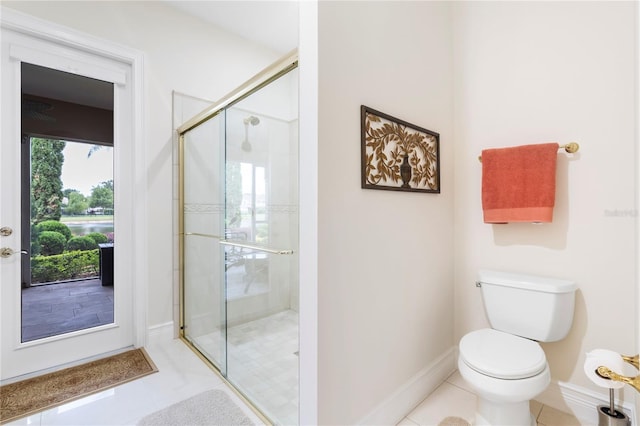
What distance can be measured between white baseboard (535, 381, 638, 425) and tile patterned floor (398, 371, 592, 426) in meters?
0.03

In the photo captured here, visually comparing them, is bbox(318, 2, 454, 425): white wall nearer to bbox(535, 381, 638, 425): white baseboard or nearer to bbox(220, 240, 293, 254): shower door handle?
bbox(220, 240, 293, 254): shower door handle

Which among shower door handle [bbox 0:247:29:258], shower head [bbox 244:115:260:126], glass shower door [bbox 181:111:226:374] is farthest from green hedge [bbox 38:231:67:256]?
shower head [bbox 244:115:260:126]

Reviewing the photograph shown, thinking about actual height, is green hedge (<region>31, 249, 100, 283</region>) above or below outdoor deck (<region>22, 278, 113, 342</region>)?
above

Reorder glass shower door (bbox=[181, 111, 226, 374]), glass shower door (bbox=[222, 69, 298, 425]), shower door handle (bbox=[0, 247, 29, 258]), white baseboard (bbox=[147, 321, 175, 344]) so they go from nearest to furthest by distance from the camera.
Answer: glass shower door (bbox=[222, 69, 298, 425]), shower door handle (bbox=[0, 247, 29, 258]), glass shower door (bbox=[181, 111, 226, 374]), white baseboard (bbox=[147, 321, 175, 344])

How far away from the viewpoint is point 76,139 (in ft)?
7.05

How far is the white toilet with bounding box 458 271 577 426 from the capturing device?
4.05 ft

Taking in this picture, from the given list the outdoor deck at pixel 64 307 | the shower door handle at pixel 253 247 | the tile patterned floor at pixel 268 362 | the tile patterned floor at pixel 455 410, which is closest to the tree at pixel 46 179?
the outdoor deck at pixel 64 307

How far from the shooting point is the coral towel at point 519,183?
5.08 feet

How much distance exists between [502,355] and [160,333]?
237 cm

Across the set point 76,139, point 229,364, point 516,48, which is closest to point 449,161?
point 516,48

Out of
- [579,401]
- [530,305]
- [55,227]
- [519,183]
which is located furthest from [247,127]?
[579,401]

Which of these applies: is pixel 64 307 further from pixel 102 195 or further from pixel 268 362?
pixel 268 362

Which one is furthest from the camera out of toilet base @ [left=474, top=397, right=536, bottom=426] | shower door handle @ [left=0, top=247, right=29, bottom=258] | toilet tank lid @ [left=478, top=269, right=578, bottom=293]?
shower door handle @ [left=0, top=247, right=29, bottom=258]

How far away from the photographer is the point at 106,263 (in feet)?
7.37
